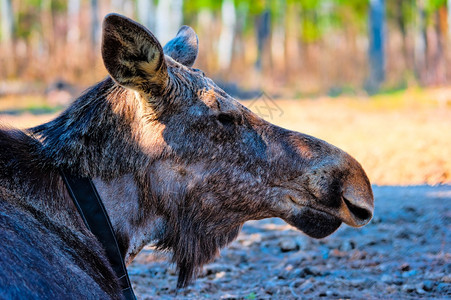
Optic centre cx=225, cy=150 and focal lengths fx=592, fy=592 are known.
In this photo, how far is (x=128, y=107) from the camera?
3.27 metres

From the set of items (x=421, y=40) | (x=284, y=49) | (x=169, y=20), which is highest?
(x=169, y=20)

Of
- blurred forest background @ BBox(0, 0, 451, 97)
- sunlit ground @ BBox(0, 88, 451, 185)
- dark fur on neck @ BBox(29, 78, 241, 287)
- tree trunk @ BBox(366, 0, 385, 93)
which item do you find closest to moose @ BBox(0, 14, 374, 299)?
dark fur on neck @ BBox(29, 78, 241, 287)

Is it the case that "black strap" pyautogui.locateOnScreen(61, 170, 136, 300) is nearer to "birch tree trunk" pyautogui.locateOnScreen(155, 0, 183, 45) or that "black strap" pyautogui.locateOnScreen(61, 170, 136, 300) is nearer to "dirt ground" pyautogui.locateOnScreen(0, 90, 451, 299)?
"dirt ground" pyautogui.locateOnScreen(0, 90, 451, 299)

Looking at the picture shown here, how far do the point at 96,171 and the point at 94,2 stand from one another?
2943 centimetres

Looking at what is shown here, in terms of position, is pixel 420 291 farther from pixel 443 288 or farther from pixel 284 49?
pixel 284 49

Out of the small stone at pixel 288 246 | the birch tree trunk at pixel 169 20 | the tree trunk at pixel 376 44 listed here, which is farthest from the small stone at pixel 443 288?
the birch tree trunk at pixel 169 20

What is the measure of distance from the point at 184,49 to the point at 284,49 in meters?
32.0

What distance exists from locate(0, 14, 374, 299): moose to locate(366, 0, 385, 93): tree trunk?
20.0 metres

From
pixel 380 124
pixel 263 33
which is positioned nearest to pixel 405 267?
pixel 380 124

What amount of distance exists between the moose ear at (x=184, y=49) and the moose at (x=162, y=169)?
0.96 feet

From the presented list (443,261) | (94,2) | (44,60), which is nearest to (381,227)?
(443,261)

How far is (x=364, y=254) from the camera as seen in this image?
5.29 m

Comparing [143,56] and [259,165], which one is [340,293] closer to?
[259,165]

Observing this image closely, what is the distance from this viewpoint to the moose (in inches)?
119
